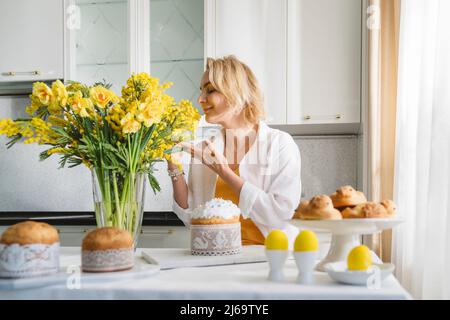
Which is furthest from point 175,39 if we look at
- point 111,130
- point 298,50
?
point 111,130

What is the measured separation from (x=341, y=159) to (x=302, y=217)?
2227mm

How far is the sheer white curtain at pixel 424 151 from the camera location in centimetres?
154

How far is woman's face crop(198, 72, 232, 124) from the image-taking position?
6.43 ft

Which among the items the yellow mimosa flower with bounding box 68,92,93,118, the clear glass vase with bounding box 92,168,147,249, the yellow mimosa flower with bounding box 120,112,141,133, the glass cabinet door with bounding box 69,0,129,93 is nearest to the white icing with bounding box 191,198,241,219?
the clear glass vase with bounding box 92,168,147,249

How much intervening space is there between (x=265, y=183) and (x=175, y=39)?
1.44 metres

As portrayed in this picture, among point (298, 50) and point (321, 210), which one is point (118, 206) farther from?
point (298, 50)

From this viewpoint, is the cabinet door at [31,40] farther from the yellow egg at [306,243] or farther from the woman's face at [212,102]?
the yellow egg at [306,243]

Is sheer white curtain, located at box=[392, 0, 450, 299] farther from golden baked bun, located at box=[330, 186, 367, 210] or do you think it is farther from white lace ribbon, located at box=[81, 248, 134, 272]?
white lace ribbon, located at box=[81, 248, 134, 272]

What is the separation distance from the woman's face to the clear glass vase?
0.73 meters

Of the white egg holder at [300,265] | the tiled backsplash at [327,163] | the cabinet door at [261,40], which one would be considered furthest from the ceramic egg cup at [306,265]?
the tiled backsplash at [327,163]

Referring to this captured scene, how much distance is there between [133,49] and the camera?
2.97 m

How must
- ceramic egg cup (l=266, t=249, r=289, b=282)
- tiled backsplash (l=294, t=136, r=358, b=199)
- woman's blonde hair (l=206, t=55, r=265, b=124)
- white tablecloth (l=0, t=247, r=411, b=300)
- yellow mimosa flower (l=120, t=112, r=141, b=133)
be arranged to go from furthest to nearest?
tiled backsplash (l=294, t=136, r=358, b=199) → woman's blonde hair (l=206, t=55, r=265, b=124) → yellow mimosa flower (l=120, t=112, r=141, b=133) → ceramic egg cup (l=266, t=249, r=289, b=282) → white tablecloth (l=0, t=247, r=411, b=300)
